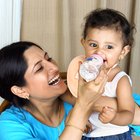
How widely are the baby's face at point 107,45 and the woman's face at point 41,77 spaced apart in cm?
18

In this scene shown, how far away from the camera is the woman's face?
4.24 feet

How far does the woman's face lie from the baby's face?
184mm

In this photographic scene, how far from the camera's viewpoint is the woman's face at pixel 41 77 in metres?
1.29

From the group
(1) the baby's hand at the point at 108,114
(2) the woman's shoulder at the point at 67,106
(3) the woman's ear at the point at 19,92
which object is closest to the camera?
(1) the baby's hand at the point at 108,114

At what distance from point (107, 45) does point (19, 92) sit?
46 centimetres

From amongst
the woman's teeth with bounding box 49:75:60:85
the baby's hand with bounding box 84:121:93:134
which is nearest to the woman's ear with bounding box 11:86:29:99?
the woman's teeth with bounding box 49:75:60:85

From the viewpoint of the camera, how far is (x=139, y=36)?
2.14 metres

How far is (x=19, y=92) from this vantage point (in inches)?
53.2

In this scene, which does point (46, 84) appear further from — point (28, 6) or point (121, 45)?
point (28, 6)

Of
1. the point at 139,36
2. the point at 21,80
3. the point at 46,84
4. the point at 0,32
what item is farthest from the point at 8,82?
the point at 139,36

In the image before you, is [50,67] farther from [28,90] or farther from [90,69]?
[90,69]

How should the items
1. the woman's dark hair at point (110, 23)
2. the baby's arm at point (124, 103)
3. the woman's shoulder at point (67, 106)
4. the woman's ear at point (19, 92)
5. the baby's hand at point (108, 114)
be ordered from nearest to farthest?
the baby's hand at point (108, 114), the baby's arm at point (124, 103), the woman's dark hair at point (110, 23), the woman's ear at point (19, 92), the woman's shoulder at point (67, 106)

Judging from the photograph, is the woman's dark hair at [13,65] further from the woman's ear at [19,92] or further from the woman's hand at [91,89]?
the woman's hand at [91,89]

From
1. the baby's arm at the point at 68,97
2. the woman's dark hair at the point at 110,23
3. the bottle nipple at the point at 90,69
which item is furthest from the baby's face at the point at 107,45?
the baby's arm at the point at 68,97
